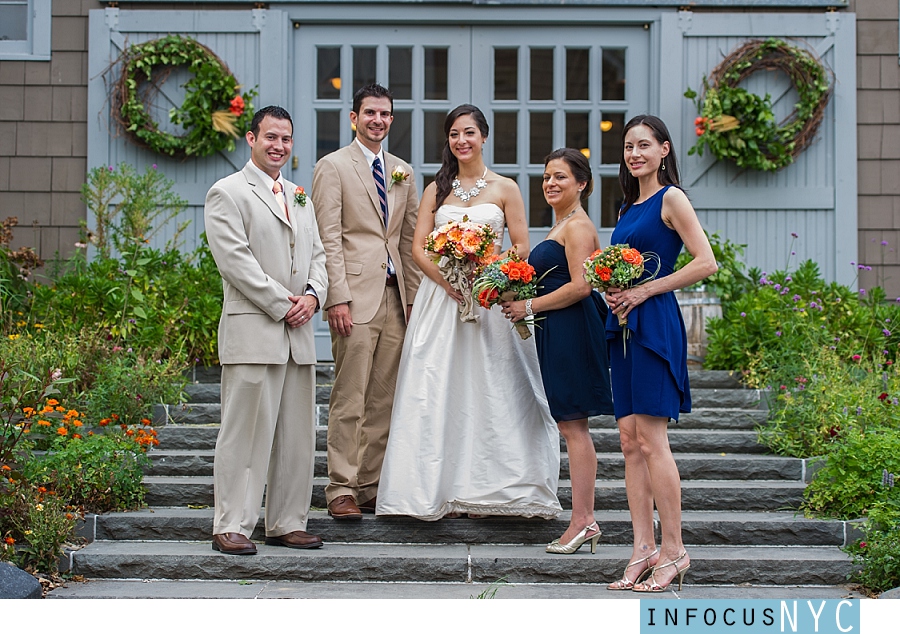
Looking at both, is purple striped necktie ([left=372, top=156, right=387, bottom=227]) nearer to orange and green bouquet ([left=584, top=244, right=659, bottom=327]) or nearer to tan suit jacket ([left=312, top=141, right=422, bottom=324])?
tan suit jacket ([left=312, top=141, right=422, bottom=324])

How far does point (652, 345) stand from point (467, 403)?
119 centimetres

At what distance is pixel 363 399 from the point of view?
15.7 feet

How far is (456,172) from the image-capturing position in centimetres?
492

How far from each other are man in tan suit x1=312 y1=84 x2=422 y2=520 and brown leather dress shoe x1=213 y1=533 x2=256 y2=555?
0.52 meters

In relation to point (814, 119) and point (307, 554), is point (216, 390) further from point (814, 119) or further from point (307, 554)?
point (814, 119)

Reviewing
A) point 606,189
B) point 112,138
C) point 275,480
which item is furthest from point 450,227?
point 112,138

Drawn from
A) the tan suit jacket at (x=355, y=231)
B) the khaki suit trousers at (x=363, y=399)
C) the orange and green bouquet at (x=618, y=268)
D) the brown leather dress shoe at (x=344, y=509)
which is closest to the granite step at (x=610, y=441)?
the khaki suit trousers at (x=363, y=399)

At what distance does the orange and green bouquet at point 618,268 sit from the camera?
3855mm

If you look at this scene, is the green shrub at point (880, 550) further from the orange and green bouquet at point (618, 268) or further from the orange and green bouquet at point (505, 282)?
the orange and green bouquet at point (505, 282)

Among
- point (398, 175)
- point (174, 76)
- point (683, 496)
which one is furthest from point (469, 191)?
point (174, 76)

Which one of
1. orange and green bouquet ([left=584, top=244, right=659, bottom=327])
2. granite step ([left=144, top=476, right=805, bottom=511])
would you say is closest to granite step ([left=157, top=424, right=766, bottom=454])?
granite step ([left=144, top=476, right=805, bottom=511])

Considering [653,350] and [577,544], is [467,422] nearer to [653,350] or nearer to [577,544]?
[577,544]

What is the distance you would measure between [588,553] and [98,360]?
11.2 ft

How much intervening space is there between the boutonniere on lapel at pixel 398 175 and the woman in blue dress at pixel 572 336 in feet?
2.71
